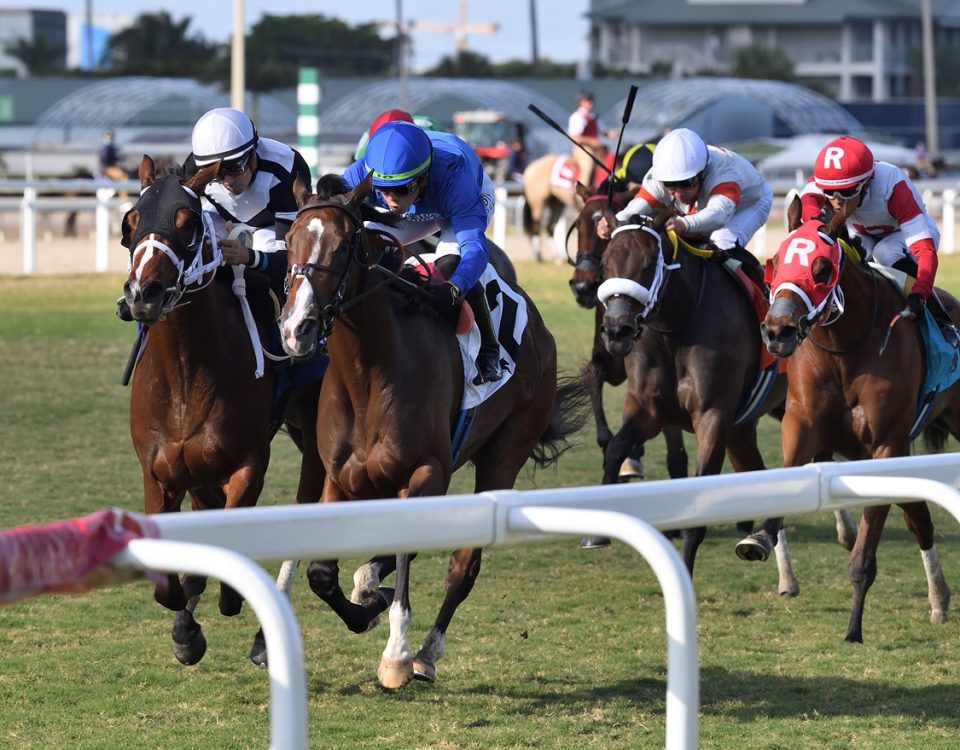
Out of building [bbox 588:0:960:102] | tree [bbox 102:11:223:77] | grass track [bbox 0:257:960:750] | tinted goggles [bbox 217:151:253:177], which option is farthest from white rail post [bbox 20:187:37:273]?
building [bbox 588:0:960:102]

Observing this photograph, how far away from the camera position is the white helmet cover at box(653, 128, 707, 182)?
23.5ft

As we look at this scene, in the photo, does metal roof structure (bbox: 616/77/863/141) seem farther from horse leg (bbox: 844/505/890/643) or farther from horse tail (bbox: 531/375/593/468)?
horse leg (bbox: 844/505/890/643)

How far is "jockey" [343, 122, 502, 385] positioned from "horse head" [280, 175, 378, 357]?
0.42 metres

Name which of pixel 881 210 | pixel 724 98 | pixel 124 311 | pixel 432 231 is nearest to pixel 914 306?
pixel 881 210

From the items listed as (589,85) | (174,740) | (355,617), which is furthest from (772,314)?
(589,85)

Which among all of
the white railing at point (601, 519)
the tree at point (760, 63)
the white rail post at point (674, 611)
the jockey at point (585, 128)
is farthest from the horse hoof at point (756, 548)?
the tree at point (760, 63)

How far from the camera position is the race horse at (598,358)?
7.88 meters

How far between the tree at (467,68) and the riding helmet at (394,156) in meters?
84.0

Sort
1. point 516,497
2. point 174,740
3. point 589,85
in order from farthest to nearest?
point 589,85, point 174,740, point 516,497

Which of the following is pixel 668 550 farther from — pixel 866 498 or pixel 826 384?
pixel 826 384

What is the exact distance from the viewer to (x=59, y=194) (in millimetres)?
26766

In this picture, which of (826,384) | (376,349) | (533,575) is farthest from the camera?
(533,575)

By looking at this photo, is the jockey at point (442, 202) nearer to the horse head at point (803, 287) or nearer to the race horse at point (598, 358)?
the horse head at point (803, 287)

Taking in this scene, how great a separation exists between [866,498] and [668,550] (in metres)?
0.71
